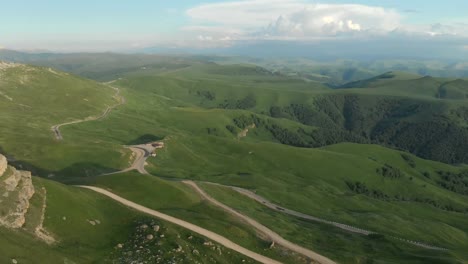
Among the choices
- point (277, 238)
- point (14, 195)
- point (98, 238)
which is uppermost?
point (14, 195)

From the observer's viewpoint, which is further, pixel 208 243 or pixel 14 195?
pixel 208 243

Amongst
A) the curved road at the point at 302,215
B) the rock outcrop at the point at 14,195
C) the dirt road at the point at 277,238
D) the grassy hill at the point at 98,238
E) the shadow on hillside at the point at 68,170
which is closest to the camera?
the grassy hill at the point at 98,238

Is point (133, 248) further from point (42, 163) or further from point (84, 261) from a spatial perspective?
point (42, 163)

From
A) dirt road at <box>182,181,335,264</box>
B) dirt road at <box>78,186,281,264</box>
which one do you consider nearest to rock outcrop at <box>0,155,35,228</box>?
dirt road at <box>78,186,281,264</box>

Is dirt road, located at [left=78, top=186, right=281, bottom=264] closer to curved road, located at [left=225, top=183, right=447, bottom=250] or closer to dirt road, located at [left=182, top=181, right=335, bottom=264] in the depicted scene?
dirt road, located at [left=182, top=181, right=335, bottom=264]

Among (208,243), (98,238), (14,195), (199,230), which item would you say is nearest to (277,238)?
(199,230)

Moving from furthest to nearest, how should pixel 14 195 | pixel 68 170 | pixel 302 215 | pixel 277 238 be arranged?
pixel 68 170
pixel 302 215
pixel 277 238
pixel 14 195

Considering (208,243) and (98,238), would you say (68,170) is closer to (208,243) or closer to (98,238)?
(98,238)

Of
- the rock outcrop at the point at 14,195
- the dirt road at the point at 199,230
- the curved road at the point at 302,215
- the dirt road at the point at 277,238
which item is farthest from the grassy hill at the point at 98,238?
the curved road at the point at 302,215

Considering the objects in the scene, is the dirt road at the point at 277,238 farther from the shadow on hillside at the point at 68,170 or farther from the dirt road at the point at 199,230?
the shadow on hillside at the point at 68,170
